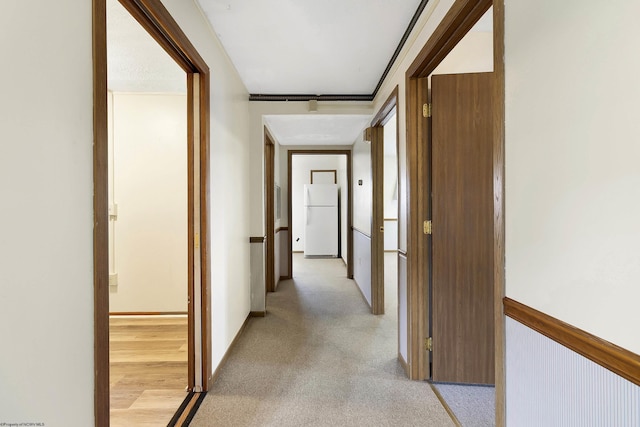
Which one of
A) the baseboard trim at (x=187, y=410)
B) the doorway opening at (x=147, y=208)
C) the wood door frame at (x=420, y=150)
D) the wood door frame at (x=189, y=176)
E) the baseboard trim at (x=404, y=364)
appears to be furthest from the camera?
the doorway opening at (x=147, y=208)

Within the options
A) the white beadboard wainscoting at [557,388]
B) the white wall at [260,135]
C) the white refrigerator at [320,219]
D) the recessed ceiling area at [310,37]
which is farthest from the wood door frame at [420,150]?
the white refrigerator at [320,219]

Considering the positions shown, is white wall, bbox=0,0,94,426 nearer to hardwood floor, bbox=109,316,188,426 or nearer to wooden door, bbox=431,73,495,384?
hardwood floor, bbox=109,316,188,426

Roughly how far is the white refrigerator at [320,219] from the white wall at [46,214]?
646cm

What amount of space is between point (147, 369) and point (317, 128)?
9.97ft

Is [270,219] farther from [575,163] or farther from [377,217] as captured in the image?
[575,163]

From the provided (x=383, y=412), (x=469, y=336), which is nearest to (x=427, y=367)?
(x=469, y=336)

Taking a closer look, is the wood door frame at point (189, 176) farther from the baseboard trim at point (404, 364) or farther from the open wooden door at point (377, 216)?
the open wooden door at point (377, 216)

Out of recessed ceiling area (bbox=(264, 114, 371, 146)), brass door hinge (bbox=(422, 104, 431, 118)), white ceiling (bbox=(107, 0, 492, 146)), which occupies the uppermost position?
white ceiling (bbox=(107, 0, 492, 146))

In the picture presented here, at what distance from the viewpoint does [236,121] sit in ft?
9.20

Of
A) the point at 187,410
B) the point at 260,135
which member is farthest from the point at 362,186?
the point at 187,410

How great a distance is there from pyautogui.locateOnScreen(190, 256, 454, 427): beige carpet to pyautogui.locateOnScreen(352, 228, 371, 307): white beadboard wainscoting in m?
0.38

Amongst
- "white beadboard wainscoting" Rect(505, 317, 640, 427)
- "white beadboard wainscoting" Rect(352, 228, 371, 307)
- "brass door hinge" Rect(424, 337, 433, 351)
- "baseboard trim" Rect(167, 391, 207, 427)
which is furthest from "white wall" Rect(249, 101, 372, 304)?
"white beadboard wainscoting" Rect(505, 317, 640, 427)

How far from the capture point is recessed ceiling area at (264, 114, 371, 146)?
3.48 metres

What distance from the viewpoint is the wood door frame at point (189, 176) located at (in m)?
1.01
